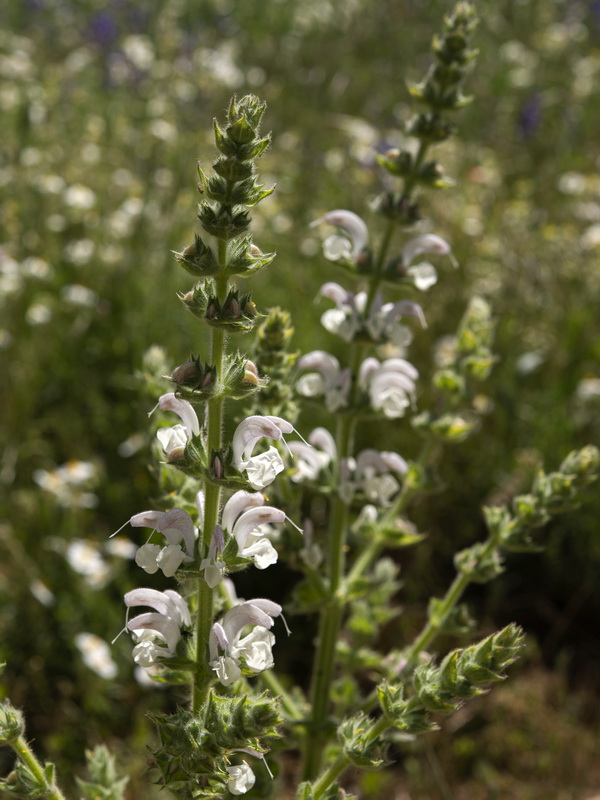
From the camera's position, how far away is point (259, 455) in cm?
150

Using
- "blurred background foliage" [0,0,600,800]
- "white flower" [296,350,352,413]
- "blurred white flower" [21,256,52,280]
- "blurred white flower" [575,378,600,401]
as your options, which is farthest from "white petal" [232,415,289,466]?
"blurred white flower" [21,256,52,280]

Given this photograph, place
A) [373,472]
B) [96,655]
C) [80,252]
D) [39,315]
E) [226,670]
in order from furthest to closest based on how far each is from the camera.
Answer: [80,252] → [39,315] → [96,655] → [373,472] → [226,670]

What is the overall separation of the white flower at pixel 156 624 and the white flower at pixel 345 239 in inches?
43.1

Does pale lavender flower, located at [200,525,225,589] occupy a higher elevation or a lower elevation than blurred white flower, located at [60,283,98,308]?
higher

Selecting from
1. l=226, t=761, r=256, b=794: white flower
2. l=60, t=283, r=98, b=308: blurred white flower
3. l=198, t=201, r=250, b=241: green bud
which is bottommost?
l=60, t=283, r=98, b=308: blurred white flower

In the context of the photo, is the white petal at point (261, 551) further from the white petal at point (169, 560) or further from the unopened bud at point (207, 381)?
the unopened bud at point (207, 381)

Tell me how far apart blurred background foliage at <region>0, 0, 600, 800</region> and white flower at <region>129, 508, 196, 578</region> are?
21.7 inches

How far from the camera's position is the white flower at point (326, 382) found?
2.28m

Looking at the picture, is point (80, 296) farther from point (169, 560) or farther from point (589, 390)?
point (169, 560)

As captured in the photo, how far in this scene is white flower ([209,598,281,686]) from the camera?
4.97 ft

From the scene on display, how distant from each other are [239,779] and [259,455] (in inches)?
24.8

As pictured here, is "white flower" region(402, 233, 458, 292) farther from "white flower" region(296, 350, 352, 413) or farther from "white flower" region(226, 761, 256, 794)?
"white flower" region(226, 761, 256, 794)

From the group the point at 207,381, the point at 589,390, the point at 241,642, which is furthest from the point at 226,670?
the point at 589,390

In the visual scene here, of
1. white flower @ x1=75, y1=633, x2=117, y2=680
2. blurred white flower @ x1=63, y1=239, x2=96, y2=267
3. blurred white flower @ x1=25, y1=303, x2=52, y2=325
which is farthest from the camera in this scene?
blurred white flower @ x1=63, y1=239, x2=96, y2=267
